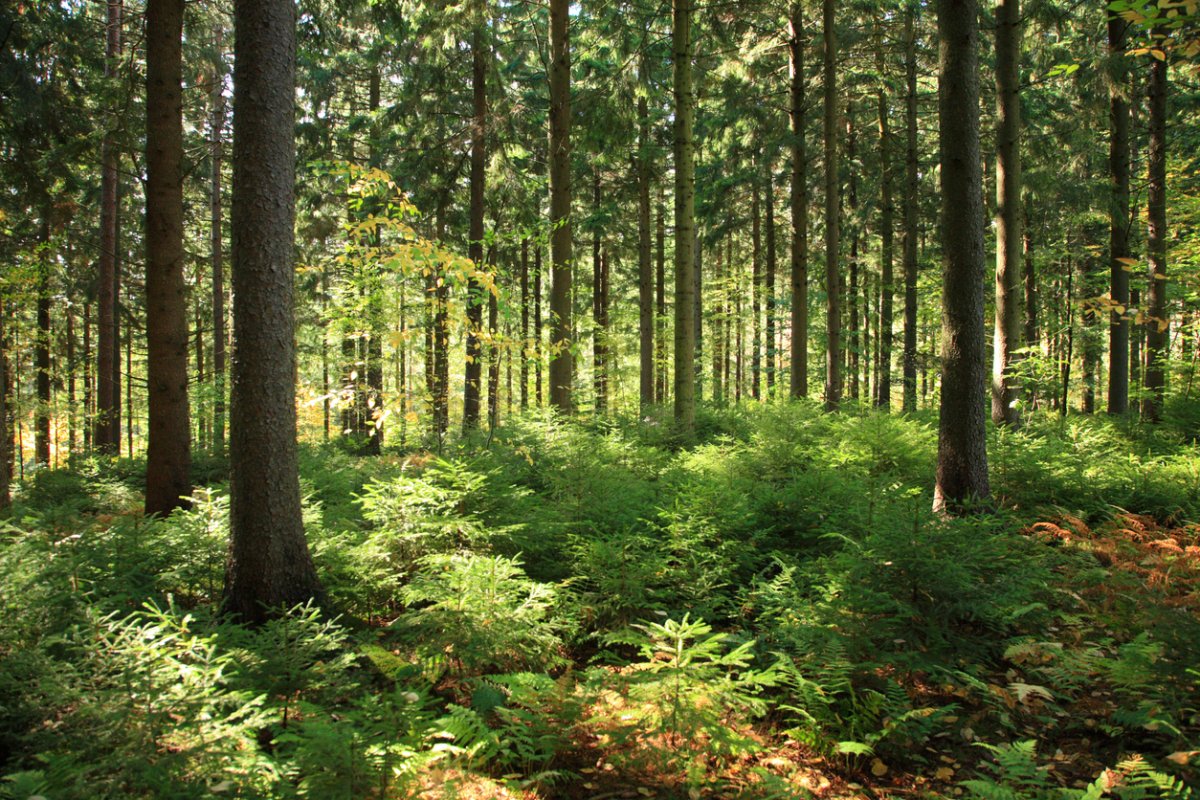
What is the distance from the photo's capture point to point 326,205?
2027 cm

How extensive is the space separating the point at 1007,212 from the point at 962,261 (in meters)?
4.54

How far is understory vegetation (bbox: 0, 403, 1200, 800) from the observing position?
9.04 feet

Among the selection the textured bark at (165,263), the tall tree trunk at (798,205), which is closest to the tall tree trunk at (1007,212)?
the tall tree trunk at (798,205)

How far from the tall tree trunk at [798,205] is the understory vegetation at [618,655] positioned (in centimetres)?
803

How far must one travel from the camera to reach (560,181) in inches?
462

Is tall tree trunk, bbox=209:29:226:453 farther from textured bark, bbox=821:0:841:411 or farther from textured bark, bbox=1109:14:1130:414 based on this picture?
textured bark, bbox=1109:14:1130:414

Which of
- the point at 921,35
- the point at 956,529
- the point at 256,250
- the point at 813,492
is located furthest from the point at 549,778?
the point at 921,35

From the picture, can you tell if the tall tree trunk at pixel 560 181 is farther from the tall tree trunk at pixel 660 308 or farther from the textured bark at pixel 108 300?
the textured bark at pixel 108 300

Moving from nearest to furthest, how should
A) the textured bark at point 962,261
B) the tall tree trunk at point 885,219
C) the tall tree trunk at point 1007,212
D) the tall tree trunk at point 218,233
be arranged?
1. the textured bark at point 962,261
2. the tall tree trunk at point 1007,212
3. the tall tree trunk at point 218,233
4. the tall tree trunk at point 885,219

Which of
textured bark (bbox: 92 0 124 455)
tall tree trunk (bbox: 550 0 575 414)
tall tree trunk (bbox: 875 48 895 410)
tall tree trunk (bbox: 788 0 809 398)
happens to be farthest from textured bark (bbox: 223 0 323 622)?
tall tree trunk (bbox: 875 48 895 410)

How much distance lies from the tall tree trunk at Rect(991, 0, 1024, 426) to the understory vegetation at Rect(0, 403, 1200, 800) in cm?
338

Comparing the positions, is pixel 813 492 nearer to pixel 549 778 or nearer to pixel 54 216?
pixel 549 778

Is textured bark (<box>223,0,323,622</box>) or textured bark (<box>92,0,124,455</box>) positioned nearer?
textured bark (<box>223,0,323,622</box>)

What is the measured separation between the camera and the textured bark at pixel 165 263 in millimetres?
6586
